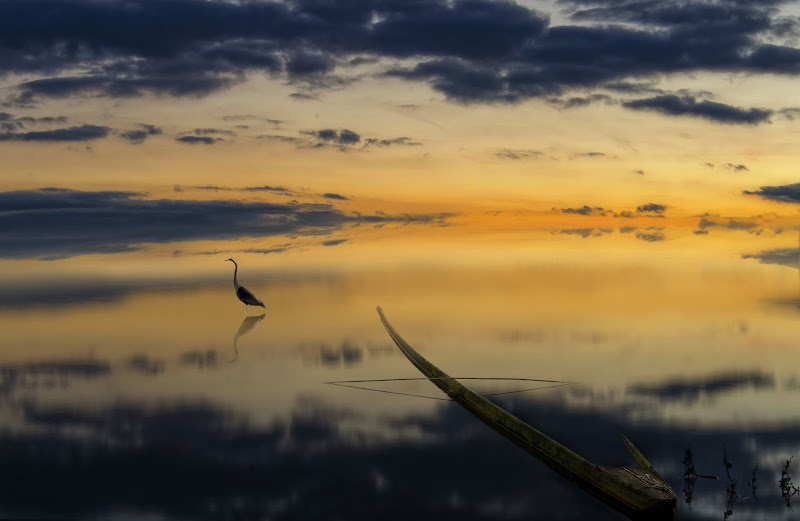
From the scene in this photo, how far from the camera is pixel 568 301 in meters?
67.9

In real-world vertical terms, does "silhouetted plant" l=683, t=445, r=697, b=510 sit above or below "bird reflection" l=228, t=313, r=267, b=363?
below

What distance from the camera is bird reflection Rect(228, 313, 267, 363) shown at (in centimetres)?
3704

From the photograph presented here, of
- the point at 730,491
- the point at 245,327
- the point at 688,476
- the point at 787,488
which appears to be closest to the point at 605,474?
the point at 688,476

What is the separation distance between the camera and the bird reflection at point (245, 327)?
3704cm

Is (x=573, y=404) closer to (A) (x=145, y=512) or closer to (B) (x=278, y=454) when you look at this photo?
(B) (x=278, y=454)

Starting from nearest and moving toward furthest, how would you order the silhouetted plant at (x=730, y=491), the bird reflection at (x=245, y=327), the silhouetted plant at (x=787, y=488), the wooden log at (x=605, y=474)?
1. the wooden log at (x=605, y=474)
2. the silhouetted plant at (x=730, y=491)
3. the silhouetted plant at (x=787, y=488)
4. the bird reflection at (x=245, y=327)

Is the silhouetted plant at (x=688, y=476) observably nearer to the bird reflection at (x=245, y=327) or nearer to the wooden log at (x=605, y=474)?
the wooden log at (x=605, y=474)

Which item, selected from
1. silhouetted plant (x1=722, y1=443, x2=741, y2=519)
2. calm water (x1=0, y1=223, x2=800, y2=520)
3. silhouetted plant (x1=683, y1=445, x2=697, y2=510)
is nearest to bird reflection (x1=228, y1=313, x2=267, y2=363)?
calm water (x1=0, y1=223, x2=800, y2=520)

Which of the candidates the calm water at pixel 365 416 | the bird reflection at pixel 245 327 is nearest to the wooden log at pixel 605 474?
the calm water at pixel 365 416

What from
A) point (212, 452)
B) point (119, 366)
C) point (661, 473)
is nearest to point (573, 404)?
point (661, 473)

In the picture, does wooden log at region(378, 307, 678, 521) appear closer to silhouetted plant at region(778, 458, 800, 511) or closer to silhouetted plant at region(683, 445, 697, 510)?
silhouetted plant at region(683, 445, 697, 510)

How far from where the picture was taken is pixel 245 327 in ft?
153

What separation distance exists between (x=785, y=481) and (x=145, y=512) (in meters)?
16.4

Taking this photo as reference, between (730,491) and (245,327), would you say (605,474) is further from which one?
(245,327)
